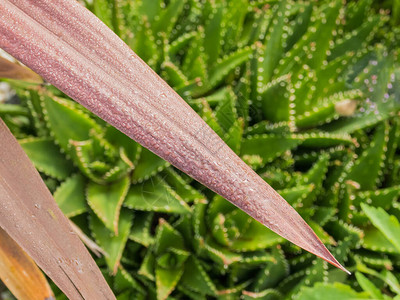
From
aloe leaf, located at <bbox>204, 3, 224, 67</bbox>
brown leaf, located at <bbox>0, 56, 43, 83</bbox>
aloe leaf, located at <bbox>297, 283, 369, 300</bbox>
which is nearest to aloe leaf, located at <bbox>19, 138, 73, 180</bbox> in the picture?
brown leaf, located at <bbox>0, 56, 43, 83</bbox>

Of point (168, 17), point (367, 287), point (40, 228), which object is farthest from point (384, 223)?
point (168, 17)

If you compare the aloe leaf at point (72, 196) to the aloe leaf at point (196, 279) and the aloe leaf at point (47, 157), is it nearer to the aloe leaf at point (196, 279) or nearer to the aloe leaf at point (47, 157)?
the aloe leaf at point (47, 157)

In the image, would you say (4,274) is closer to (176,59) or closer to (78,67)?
(78,67)

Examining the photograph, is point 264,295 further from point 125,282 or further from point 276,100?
point 276,100

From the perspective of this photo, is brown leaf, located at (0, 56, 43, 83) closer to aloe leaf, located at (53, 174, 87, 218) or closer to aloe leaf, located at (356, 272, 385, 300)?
aloe leaf, located at (53, 174, 87, 218)

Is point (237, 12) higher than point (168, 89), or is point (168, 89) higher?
point (168, 89)

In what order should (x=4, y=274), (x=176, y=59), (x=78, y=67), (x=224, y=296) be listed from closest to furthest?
(x=78, y=67) < (x=4, y=274) < (x=224, y=296) < (x=176, y=59)

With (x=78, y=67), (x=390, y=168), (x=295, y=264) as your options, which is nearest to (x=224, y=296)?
(x=295, y=264)
